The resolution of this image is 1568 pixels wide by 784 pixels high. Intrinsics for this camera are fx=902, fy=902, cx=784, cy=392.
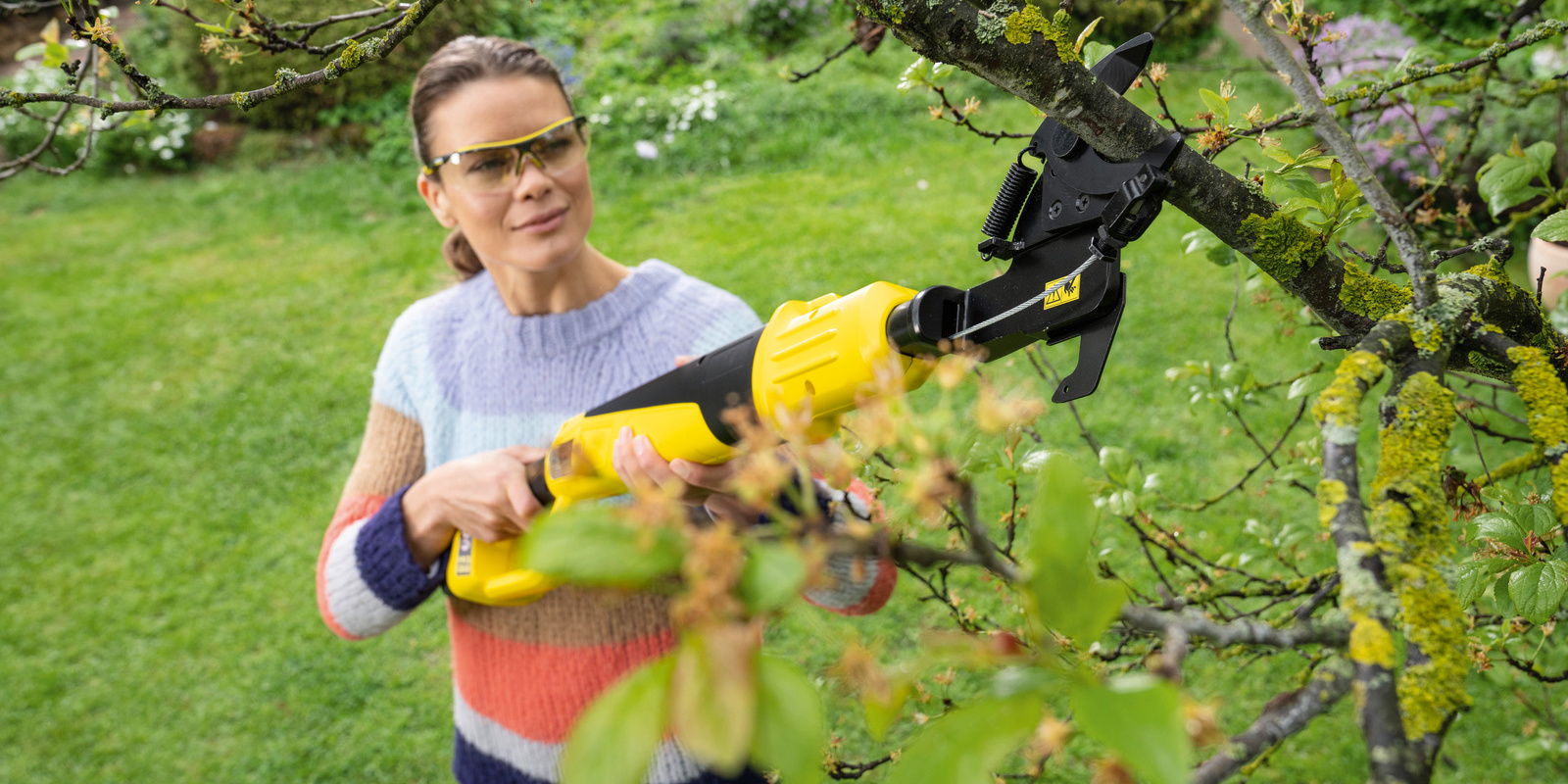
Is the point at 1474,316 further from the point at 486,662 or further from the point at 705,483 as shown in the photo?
the point at 486,662

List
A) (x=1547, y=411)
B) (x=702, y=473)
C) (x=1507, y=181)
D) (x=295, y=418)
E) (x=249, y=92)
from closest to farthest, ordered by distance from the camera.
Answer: (x=1547, y=411) → (x=249, y=92) → (x=1507, y=181) → (x=702, y=473) → (x=295, y=418)

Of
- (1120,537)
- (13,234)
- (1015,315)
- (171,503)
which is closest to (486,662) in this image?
(1015,315)

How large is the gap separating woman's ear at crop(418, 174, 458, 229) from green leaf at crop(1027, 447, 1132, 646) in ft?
6.84

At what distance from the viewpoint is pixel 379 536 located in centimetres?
204

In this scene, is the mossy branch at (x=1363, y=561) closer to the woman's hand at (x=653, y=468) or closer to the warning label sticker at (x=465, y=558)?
the woman's hand at (x=653, y=468)

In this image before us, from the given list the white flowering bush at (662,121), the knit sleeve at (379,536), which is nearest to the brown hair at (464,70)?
the knit sleeve at (379,536)

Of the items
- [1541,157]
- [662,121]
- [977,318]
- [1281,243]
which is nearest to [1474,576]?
[1281,243]

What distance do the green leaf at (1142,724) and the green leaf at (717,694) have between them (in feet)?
0.46

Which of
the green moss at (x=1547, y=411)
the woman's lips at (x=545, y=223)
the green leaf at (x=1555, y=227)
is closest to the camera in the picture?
the green moss at (x=1547, y=411)

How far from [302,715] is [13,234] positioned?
7.07 m

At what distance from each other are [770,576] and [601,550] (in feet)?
0.25

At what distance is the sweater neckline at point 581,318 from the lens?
2.25 metres

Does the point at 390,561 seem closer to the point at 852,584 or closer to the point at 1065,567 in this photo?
the point at 852,584

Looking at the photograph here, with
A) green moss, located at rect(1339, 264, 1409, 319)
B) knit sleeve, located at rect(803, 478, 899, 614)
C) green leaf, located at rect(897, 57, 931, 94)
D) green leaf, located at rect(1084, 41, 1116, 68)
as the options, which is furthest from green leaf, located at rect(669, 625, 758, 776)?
knit sleeve, located at rect(803, 478, 899, 614)
